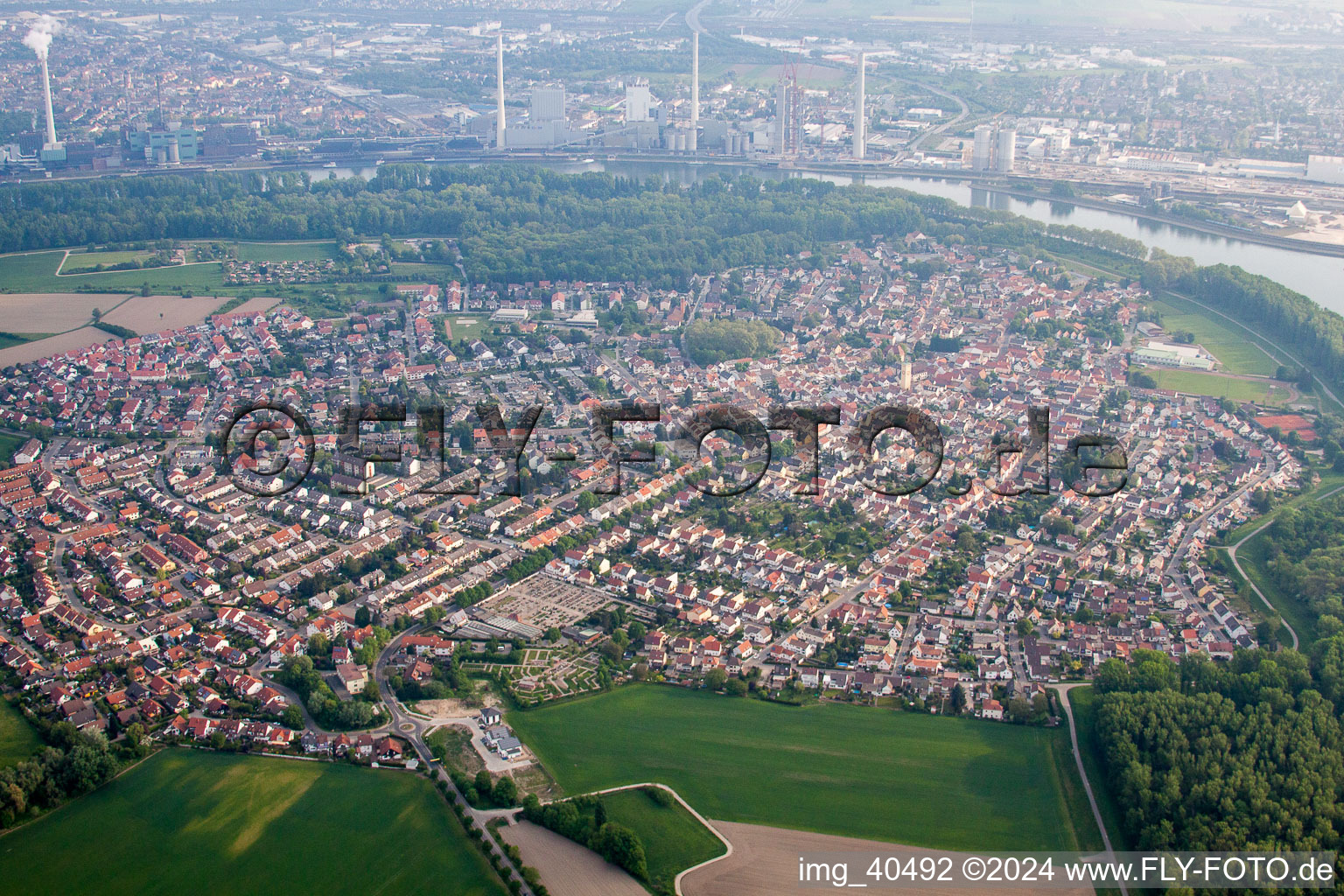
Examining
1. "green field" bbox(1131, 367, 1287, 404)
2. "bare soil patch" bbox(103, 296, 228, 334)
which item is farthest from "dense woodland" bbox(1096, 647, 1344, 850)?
"bare soil patch" bbox(103, 296, 228, 334)

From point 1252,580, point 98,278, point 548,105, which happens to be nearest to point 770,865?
point 1252,580

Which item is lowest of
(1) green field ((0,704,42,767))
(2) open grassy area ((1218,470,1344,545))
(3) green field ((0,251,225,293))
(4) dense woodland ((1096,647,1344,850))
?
(1) green field ((0,704,42,767))

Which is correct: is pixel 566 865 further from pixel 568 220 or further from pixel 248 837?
pixel 568 220

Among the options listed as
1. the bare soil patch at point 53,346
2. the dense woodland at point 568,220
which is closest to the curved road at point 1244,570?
the dense woodland at point 568,220

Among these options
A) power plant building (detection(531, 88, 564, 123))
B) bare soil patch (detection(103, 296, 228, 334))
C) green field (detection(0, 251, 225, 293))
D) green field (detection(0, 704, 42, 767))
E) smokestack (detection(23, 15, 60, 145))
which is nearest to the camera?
green field (detection(0, 704, 42, 767))

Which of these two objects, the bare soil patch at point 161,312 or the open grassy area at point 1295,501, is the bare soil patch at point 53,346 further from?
the open grassy area at point 1295,501

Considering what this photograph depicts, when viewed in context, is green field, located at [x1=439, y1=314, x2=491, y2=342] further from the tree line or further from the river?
the river
